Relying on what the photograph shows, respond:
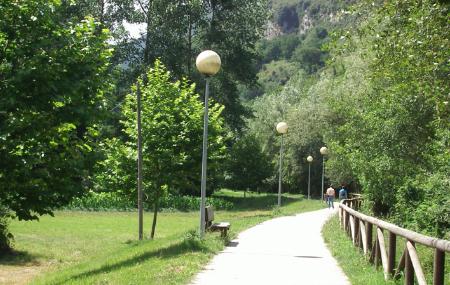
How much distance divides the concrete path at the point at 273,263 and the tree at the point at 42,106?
362cm

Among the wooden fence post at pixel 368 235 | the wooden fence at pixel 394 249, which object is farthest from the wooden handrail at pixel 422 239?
the wooden fence post at pixel 368 235

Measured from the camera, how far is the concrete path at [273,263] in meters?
8.77

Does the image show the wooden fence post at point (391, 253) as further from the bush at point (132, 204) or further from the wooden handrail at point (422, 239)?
the bush at point (132, 204)

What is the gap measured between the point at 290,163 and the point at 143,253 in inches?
1831

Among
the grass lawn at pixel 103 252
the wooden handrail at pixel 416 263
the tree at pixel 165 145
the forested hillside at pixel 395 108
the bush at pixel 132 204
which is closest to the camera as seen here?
the wooden handrail at pixel 416 263

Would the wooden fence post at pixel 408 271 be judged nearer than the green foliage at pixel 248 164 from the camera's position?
Yes

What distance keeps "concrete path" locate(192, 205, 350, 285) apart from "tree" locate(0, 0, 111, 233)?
11.9 ft

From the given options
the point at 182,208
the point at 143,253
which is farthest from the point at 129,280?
the point at 182,208

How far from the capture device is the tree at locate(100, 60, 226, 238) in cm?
2094

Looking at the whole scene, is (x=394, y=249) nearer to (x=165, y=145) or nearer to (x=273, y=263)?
(x=273, y=263)

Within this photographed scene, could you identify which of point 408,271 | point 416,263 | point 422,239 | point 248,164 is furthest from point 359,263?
point 248,164

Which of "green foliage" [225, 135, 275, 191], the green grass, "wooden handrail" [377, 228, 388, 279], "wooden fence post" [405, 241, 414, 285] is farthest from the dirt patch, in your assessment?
"green foliage" [225, 135, 275, 191]

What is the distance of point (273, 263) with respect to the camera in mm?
10633

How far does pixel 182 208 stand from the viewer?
4447 cm
